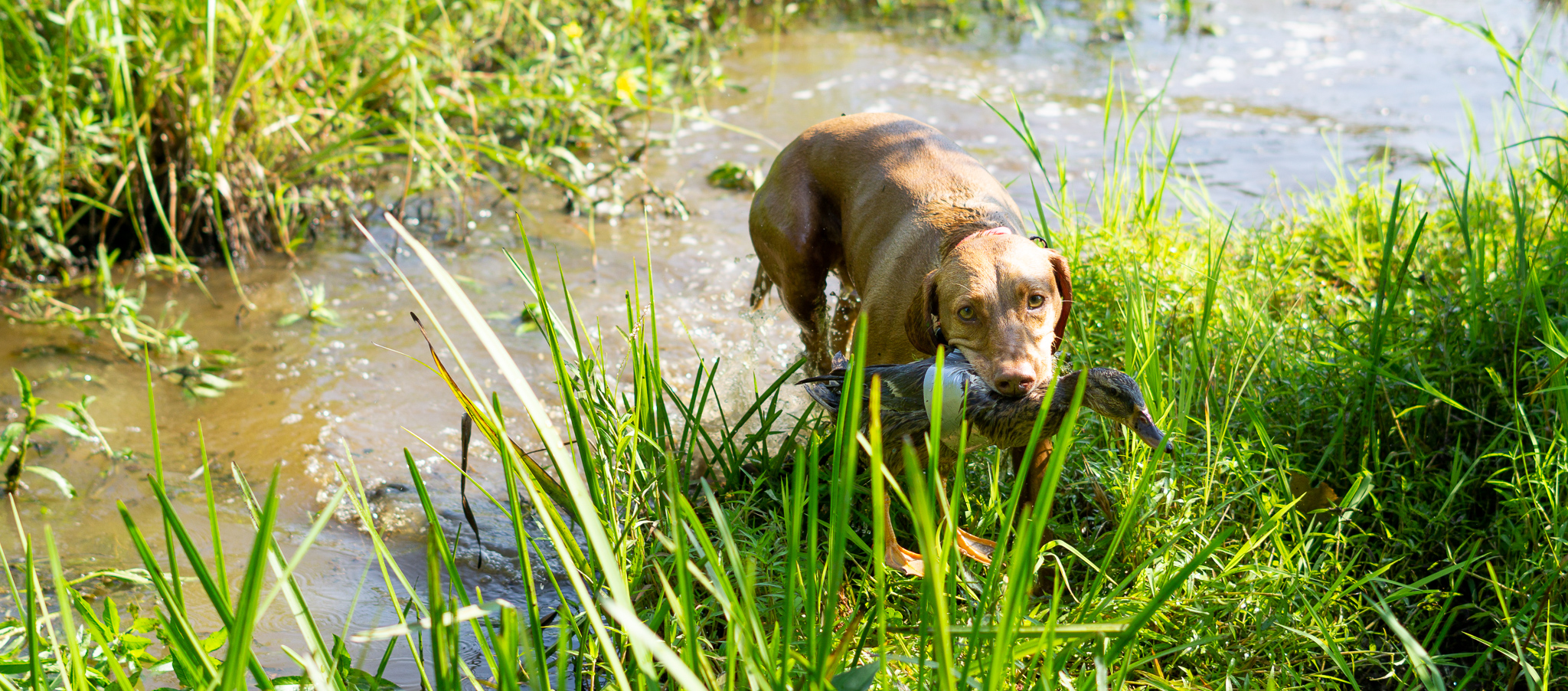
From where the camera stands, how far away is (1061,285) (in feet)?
8.87

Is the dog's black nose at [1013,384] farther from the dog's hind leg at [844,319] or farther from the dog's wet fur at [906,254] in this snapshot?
the dog's hind leg at [844,319]

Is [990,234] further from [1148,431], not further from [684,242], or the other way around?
[684,242]

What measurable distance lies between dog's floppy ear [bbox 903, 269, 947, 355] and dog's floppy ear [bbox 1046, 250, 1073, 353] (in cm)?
28

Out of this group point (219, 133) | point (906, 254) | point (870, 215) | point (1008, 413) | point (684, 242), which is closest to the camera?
point (1008, 413)

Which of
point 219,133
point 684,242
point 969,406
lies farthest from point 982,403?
point 219,133

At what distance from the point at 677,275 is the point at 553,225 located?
872mm

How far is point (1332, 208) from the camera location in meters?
4.41

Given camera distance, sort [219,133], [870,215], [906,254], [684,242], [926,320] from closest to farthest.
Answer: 1. [926,320]
2. [906,254]
3. [870,215]
4. [219,133]
5. [684,242]

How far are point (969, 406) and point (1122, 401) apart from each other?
1.08 feet

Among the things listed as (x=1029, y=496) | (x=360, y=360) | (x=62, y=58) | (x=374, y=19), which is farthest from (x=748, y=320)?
(x=62, y=58)

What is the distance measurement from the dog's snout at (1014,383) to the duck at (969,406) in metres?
0.02

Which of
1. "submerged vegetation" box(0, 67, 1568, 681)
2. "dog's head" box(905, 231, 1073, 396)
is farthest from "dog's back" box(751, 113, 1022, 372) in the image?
"submerged vegetation" box(0, 67, 1568, 681)

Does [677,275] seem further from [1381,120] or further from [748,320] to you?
[1381,120]

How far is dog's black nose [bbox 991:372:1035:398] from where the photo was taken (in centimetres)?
219
